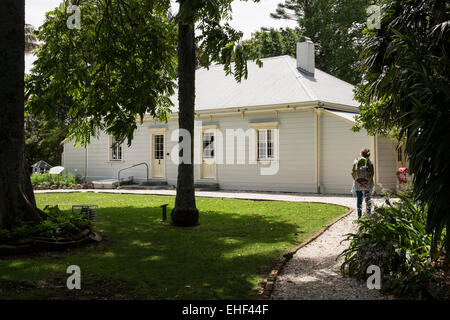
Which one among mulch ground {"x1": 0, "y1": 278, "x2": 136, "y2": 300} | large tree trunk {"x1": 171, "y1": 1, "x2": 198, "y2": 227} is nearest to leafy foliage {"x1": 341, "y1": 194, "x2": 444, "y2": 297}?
mulch ground {"x1": 0, "y1": 278, "x2": 136, "y2": 300}

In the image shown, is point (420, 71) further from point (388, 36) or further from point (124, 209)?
point (124, 209)

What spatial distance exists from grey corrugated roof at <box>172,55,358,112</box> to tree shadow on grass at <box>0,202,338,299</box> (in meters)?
9.77

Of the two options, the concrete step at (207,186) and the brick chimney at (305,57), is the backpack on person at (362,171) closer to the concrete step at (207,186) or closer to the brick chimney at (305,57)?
the concrete step at (207,186)

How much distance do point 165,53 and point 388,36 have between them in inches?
218

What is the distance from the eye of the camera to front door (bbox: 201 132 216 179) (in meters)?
20.2

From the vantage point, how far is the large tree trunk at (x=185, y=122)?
9414 millimetres

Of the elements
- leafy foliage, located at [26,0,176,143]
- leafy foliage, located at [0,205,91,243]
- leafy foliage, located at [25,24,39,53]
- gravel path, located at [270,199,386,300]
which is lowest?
gravel path, located at [270,199,386,300]

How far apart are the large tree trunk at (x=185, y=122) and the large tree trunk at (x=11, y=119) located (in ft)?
10.9

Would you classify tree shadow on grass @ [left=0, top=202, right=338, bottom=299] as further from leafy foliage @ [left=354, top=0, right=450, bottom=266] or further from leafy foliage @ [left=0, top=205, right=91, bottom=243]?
leafy foliage @ [left=354, top=0, right=450, bottom=266]

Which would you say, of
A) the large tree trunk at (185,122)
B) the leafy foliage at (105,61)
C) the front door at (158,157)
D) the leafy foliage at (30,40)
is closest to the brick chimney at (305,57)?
the front door at (158,157)

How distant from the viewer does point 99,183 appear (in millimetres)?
21984

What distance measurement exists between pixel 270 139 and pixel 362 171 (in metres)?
9.08

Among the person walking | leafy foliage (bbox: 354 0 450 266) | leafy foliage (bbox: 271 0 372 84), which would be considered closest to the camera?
leafy foliage (bbox: 354 0 450 266)

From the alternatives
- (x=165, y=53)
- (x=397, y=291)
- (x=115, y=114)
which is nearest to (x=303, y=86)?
(x=165, y=53)
